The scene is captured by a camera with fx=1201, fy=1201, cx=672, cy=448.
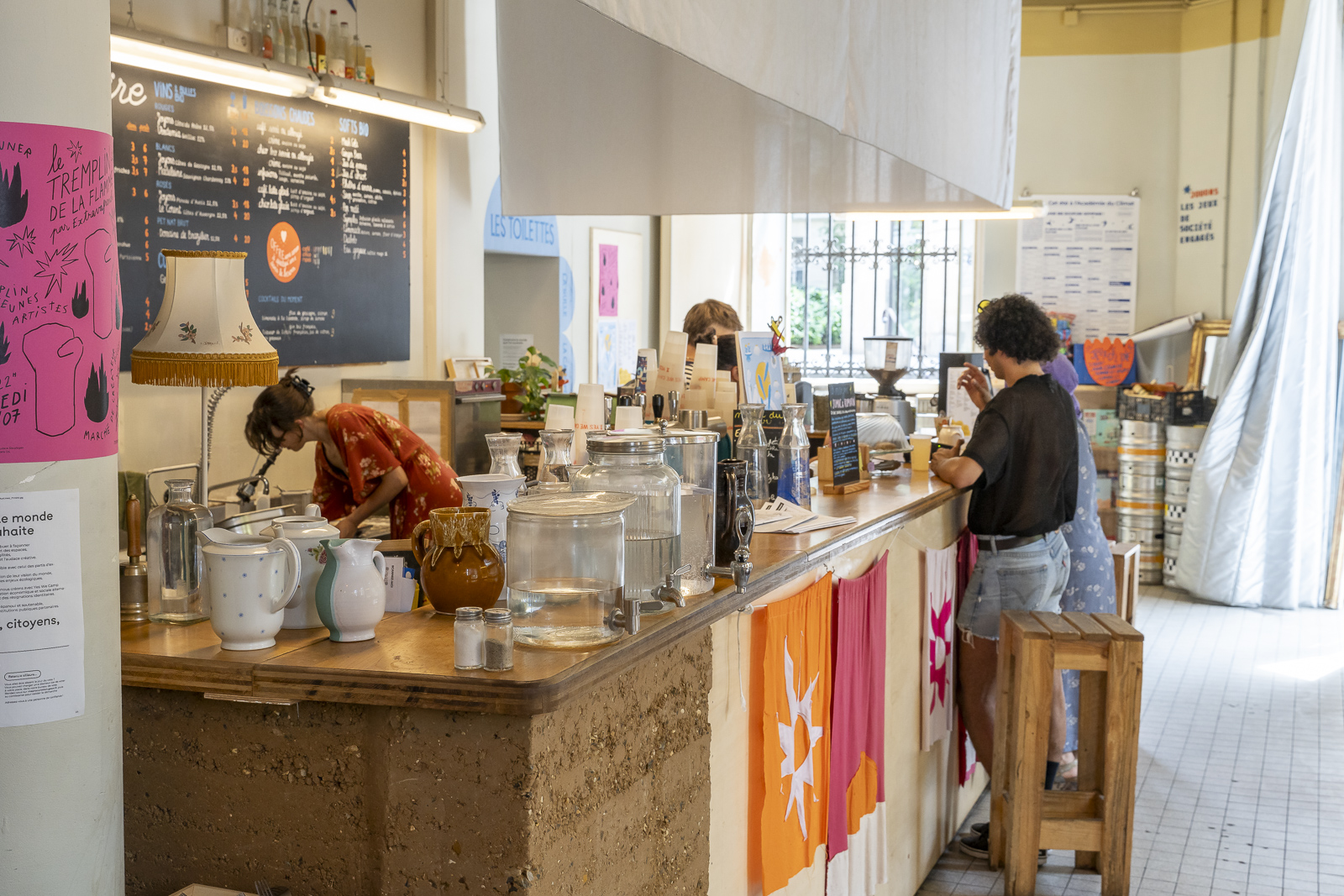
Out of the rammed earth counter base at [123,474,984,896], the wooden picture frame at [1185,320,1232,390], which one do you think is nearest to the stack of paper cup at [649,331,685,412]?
the rammed earth counter base at [123,474,984,896]

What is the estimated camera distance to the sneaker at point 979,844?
3.94 meters

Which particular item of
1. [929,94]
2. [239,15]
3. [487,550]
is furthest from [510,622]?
[239,15]

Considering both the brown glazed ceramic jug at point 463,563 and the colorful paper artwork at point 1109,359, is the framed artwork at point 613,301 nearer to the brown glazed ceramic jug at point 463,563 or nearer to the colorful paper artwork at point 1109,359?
the colorful paper artwork at point 1109,359

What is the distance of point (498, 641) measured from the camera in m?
1.66

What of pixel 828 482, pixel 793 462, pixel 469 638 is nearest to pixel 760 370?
pixel 828 482

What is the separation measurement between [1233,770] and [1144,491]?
3619 mm

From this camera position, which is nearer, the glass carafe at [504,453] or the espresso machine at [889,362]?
the glass carafe at [504,453]

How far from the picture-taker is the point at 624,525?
1.95 meters

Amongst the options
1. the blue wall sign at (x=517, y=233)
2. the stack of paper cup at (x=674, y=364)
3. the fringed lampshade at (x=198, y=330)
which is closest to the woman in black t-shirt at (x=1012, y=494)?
the stack of paper cup at (x=674, y=364)

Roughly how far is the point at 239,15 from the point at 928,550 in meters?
3.34

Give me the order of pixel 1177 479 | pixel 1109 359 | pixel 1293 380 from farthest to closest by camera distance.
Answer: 1. pixel 1109 359
2. pixel 1177 479
3. pixel 1293 380

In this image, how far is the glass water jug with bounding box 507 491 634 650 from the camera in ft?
5.82

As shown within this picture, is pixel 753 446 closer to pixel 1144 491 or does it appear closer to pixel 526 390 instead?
pixel 526 390

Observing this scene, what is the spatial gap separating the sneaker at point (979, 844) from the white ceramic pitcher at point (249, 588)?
290 cm
